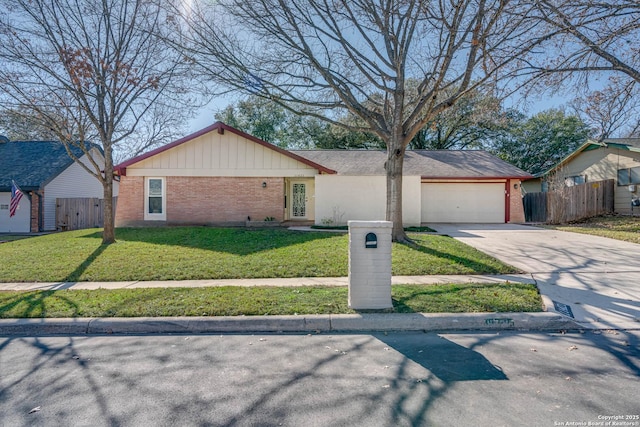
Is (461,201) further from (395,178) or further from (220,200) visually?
(220,200)

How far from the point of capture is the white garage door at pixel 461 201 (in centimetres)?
1856

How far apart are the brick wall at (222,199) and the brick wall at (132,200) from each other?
1329 mm

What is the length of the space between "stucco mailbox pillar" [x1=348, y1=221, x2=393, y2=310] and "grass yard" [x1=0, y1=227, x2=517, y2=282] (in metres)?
2.39

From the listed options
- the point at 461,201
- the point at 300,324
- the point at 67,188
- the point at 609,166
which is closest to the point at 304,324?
the point at 300,324

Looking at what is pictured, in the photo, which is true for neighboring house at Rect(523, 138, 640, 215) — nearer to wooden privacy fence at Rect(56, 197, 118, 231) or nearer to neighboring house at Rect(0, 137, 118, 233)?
wooden privacy fence at Rect(56, 197, 118, 231)

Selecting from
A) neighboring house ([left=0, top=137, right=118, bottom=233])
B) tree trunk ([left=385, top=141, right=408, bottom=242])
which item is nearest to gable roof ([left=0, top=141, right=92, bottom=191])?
neighboring house ([left=0, top=137, right=118, bottom=233])

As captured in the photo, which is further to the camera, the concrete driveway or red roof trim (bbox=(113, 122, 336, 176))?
red roof trim (bbox=(113, 122, 336, 176))

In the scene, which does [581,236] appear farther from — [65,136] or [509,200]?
[65,136]

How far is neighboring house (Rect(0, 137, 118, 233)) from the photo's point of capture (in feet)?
63.2

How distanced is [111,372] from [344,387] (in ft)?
7.90

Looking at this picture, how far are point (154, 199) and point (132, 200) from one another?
3.26 ft

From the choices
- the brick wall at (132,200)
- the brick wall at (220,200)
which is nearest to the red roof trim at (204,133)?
the brick wall at (132,200)

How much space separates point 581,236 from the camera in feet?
40.9

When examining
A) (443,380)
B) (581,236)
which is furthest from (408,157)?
(443,380)
